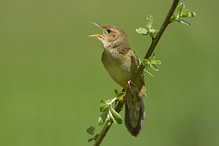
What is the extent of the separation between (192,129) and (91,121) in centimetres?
98

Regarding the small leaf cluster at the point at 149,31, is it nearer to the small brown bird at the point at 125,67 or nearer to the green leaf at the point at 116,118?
the green leaf at the point at 116,118

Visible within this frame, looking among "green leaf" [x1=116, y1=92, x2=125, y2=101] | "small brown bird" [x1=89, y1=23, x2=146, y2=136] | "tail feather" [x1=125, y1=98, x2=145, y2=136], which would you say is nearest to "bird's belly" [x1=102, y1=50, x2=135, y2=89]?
"small brown bird" [x1=89, y1=23, x2=146, y2=136]

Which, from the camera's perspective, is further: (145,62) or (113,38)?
(113,38)

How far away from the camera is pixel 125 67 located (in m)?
2.31

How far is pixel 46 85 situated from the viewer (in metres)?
4.34

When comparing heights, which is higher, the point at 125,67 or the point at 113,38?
the point at 113,38

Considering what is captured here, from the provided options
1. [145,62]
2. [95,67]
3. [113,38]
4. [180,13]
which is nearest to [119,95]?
[145,62]

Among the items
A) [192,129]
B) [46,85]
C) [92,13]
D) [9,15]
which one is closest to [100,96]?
[46,85]

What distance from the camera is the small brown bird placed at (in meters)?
2.31

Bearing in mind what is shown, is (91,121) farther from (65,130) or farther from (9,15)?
(9,15)

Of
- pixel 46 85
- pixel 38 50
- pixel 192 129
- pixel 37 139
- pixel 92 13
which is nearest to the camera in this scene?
pixel 192 129

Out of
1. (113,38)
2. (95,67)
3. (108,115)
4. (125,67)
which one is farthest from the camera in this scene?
(95,67)

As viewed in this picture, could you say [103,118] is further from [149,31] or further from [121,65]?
[121,65]

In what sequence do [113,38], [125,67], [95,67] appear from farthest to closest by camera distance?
[95,67] < [113,38] < [125,67]
